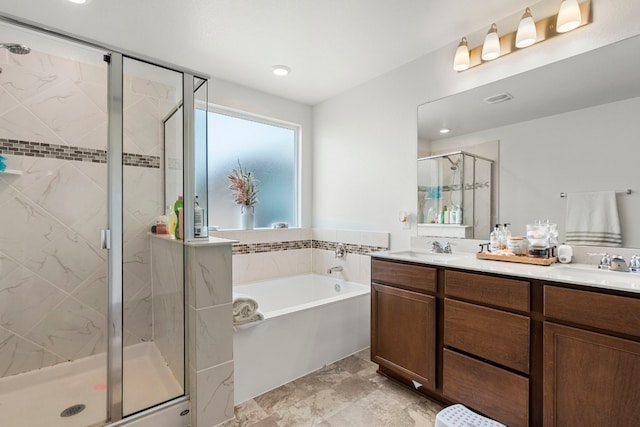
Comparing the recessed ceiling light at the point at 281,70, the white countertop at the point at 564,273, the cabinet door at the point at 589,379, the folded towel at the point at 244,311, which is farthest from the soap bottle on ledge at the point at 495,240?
the recessed ceiling light at the point at 281,70

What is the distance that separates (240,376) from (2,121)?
7.63ft

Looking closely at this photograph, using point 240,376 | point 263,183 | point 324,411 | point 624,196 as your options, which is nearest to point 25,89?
point 263,183

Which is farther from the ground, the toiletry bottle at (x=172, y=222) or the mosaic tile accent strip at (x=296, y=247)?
the toiletry bottle at (x=172, y=222)

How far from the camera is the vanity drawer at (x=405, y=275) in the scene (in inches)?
76.6

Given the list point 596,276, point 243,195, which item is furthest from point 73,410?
point 596,276

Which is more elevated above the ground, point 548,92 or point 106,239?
point 548,92

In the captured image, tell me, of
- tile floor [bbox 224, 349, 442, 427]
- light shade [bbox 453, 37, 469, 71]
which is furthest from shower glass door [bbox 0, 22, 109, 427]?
light shade [bbox 453, 37, 469, 71]

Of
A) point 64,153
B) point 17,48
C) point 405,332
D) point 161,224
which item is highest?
point 17,48

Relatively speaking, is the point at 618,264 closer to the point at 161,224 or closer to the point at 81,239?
the point at 161,224

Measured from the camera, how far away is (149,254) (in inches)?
97.6

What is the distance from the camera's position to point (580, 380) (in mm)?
1354

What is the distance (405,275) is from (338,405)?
93cm

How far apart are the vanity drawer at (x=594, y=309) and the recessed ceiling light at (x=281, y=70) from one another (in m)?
2.50

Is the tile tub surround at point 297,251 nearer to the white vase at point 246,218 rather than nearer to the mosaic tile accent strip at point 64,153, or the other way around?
the white vase at point 246,218
